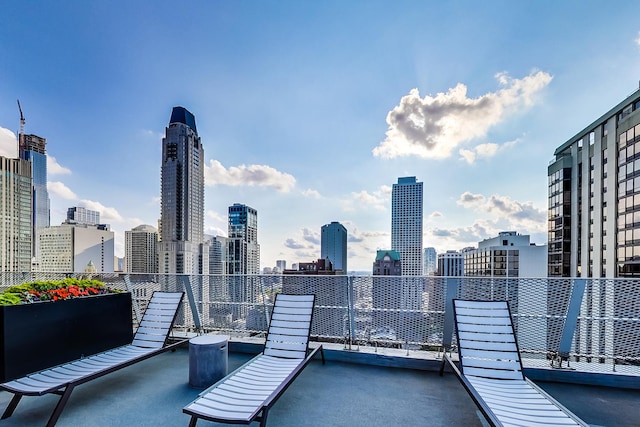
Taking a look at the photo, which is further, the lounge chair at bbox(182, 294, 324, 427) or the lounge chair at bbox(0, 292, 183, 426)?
the lounge chair at bbox(0, 292, 183, 426)

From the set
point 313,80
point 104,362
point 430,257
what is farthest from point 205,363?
A: point 430,257

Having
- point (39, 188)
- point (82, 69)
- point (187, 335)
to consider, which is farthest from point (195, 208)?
point (187, 335)

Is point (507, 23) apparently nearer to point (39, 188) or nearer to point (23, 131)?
point (39, 188)

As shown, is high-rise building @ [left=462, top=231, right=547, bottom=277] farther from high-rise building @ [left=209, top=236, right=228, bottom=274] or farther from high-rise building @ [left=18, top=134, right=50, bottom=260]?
high-rise building @ [left=18, top=134, right=50, bottom=260]

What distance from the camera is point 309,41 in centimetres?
1012

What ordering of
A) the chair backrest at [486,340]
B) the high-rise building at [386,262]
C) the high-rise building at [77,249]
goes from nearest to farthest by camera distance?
1. the chair backrest at [486,340]
2. the high-rise building at [386,262]
3. the high-rise building at [77,249]

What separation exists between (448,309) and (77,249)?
24.1 m

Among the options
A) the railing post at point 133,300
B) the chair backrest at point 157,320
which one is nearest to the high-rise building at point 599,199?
the chair backrest at point 157,320

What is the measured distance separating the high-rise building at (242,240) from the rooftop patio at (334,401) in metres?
19.1

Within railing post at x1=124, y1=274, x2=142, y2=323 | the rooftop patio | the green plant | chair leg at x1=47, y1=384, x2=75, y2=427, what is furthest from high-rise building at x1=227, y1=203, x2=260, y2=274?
chair leg at x1=47, y1=384, x2=75, y2=427

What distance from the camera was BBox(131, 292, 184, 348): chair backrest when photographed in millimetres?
4500

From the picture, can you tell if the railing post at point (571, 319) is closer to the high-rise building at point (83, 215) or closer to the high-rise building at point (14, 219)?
the high-rise building at point (14, 219)

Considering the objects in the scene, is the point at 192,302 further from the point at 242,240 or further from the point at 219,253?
the point at 242,240

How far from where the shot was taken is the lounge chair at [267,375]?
8.34 ft
